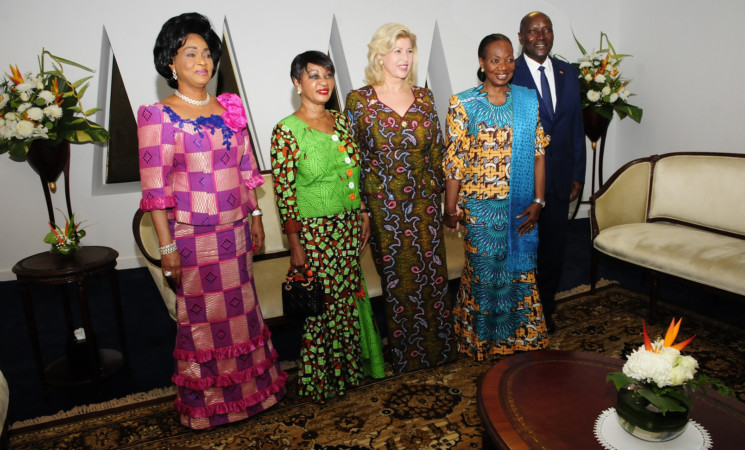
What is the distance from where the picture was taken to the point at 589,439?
1.67m

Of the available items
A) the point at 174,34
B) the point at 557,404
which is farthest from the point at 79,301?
the point at 557,404

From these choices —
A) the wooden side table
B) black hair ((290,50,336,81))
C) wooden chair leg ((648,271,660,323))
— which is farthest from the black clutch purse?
wooden chair leg ((648,271,660,323))

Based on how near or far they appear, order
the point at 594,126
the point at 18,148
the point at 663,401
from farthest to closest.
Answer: the point at 594,126
the point at 18,148
the point at 663,401

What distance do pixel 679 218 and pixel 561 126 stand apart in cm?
134

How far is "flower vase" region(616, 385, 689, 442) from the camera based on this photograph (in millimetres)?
1580

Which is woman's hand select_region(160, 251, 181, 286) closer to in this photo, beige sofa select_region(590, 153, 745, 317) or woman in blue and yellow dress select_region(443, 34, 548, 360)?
woman in blue and yellow dress select_region(443, 34, 548, 360)

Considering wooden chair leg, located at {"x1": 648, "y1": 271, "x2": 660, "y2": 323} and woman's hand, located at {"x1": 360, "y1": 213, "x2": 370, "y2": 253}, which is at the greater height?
woman's hand, located at {"x1": 360, "y1": 213, "x2": 370, "y2": 253}

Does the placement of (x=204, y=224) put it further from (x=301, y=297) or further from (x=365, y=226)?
(x=365, y=226)

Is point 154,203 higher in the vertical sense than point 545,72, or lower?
lower

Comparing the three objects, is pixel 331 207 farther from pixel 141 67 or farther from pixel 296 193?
pixel 141 67

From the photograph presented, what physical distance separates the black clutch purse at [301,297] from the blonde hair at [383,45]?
1063mm

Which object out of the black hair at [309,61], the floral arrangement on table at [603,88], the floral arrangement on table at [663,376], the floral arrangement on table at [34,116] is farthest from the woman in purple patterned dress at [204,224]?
the floral arrangement on table at [603,88]

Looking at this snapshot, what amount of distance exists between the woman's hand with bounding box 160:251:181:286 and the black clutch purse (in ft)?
1.59

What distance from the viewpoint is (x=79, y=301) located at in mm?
2709
